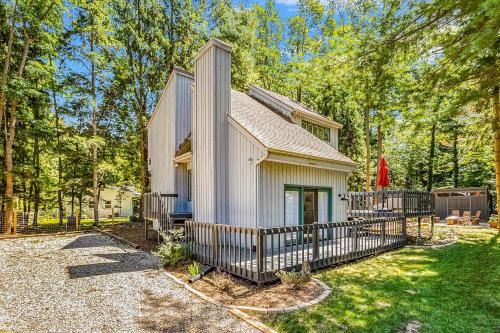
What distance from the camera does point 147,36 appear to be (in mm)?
20500

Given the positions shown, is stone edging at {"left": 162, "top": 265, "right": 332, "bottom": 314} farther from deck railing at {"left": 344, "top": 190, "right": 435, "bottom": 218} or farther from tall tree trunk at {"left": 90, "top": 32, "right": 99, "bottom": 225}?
tall tree trunk at {"left": 90, "top": 32, "right": 99, "bottom": 225}

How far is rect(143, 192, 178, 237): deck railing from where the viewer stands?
10587 millimetres

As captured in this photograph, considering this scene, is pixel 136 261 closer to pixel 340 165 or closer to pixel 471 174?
pixel 340 165

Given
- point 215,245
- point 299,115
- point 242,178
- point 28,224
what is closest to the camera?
point 215,245

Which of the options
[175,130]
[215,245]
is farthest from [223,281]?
[175,130]

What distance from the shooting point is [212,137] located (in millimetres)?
9344

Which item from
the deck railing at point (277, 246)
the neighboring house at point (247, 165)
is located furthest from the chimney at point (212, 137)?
the deck railing at point (277, 246)

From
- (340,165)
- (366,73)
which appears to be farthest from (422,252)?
(366,73)

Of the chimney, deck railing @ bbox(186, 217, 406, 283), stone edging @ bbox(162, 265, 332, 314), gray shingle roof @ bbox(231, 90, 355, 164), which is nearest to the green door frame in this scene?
gray shingle roof @ bbox(231, 90, 355, 164)

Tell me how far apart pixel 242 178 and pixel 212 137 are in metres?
1.69

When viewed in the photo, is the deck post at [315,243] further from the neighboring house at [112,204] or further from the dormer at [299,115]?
the neighboring house at [112,204]

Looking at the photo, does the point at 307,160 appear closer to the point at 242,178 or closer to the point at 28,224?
the point at 242,178

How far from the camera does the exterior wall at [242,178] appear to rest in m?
8.80

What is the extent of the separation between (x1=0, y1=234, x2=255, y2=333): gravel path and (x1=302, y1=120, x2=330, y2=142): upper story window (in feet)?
34.8
